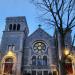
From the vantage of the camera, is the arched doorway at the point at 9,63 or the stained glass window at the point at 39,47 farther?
the stained glass window at the point at 39,47

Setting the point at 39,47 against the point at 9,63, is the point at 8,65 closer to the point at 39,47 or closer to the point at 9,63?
the point at 9,63

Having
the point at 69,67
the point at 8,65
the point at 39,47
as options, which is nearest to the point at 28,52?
the point at 39,47

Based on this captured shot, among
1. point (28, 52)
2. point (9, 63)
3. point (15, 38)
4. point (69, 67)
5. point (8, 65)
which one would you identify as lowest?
point (69, 67)

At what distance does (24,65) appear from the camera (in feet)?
88.3

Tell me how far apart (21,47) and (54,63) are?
5.91 meters

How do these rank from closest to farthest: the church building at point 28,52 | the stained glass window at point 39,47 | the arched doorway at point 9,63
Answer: the arched doorway at point 9,63 → the church building at point 28,52 → the stained glass window at point 39,47

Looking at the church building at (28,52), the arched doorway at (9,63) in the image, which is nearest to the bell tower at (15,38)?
the church building at (28,52)

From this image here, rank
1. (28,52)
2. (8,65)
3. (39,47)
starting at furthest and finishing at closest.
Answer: (39,47)
(28,52)
(8,65)

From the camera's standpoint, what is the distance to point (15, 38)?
1139 inches

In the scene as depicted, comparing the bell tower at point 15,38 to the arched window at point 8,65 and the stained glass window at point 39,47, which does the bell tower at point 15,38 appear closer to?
→ the arched window at point 8,65

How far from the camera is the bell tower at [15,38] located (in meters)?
27.0

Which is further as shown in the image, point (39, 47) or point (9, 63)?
point (39, 47)

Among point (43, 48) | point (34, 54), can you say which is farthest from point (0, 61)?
point (43, 48)

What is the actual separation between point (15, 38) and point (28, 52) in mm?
3316
